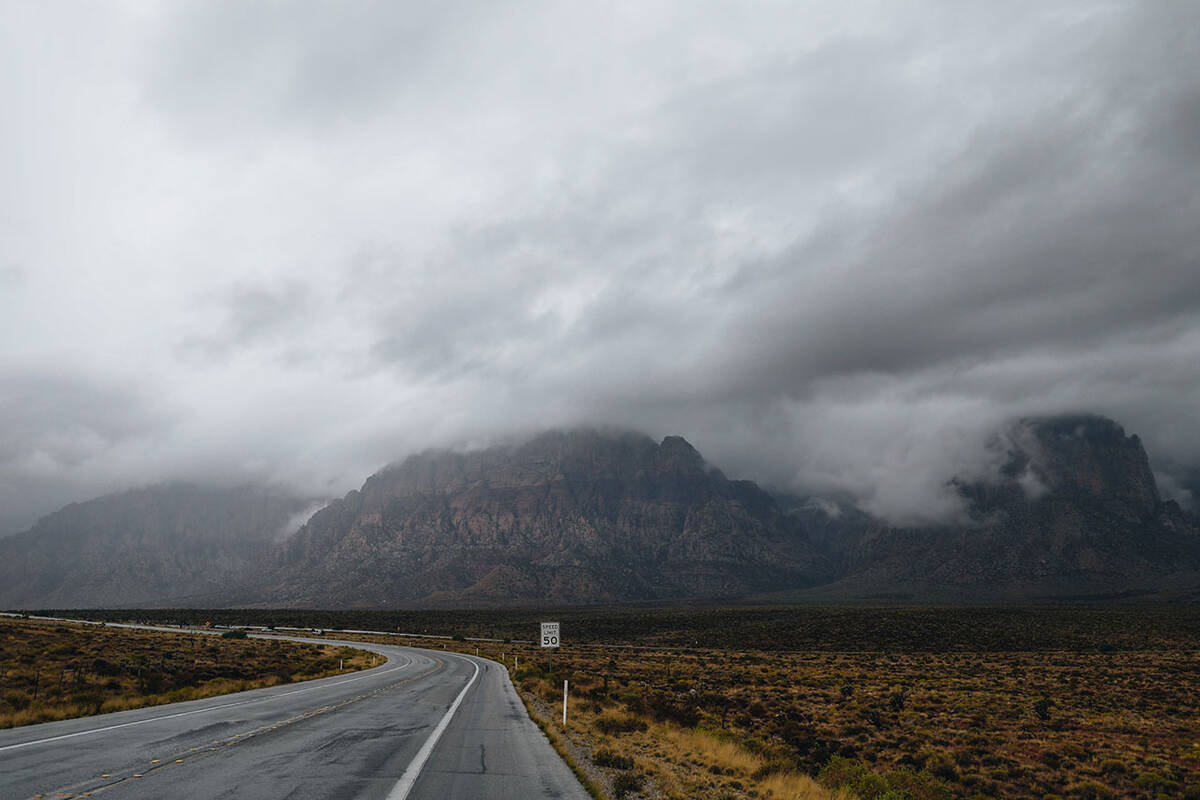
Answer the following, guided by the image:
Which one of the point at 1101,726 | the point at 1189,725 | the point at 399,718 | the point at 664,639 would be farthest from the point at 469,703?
the point at 664,639

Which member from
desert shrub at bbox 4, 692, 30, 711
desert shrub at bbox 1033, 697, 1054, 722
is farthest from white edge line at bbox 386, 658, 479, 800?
desert shrub at bbox 1033, 697, 1054, 722

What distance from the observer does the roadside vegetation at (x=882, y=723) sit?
15430 millimetres

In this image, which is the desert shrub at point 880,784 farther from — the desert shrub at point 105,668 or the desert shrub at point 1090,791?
the desert shrub at point 105,668

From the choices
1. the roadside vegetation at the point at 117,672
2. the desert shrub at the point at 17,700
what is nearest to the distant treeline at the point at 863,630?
the roadside vegetation at the point at 117,672

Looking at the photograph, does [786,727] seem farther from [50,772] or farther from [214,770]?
[50,772]

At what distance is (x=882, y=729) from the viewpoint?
25.0 metres

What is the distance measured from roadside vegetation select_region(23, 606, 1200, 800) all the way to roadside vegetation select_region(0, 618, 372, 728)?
44.9 feet

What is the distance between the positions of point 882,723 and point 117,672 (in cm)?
3308

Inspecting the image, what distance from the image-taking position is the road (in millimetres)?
9766

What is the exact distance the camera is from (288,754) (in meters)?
12.6

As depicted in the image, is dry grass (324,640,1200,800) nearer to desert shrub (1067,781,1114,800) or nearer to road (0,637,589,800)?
desert shrub (1067,781,1114,800)

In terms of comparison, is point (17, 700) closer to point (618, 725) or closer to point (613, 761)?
point (618, 725)

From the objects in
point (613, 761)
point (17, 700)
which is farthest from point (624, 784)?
point (17, 700)

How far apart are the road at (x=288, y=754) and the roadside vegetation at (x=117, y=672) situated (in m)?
2.71
